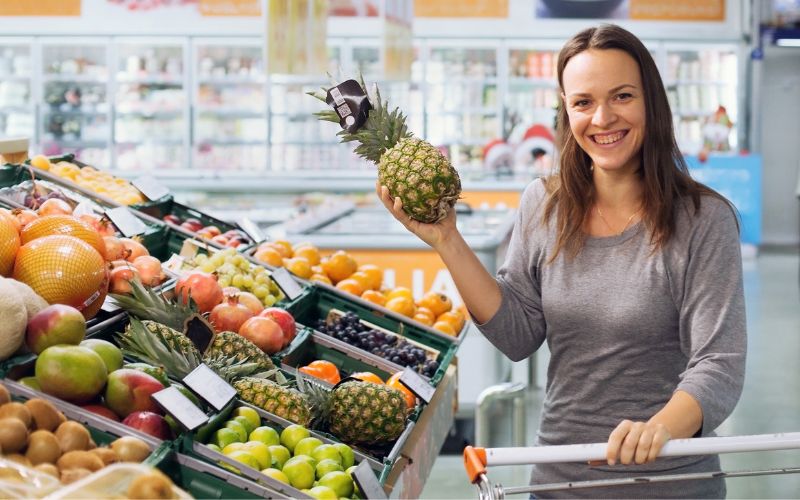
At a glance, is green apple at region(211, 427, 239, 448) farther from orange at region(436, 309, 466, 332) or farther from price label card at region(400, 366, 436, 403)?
orange at region(436, 309, 466, 332)

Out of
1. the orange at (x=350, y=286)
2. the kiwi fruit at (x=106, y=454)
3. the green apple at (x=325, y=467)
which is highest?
the kiwi fruit at (x=106, y=454)

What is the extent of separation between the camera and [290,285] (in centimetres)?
368

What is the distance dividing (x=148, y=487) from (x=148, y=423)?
0.80 metres

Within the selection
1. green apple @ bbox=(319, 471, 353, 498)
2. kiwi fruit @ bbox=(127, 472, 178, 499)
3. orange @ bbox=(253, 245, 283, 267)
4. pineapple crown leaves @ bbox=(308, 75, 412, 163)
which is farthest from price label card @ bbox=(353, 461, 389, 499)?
orange @ bbox=(253, 245, 283, 267)

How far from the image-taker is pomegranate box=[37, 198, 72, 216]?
3.36 metres

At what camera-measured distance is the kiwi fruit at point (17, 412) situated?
5.81 ft

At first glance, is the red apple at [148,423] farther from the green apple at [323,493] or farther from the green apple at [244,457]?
the green apple at [323,493]

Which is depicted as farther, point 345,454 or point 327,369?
point 327,369

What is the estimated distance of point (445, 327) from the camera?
413 centimetres

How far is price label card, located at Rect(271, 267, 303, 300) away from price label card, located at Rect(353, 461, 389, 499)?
4.77 feet

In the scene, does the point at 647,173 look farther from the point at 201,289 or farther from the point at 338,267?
the point at 338,267

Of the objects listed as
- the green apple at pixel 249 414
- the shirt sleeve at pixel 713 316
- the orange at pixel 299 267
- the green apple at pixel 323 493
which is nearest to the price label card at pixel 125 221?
the orange at pixel 299 267

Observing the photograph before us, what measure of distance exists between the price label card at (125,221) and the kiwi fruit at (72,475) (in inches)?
78.6

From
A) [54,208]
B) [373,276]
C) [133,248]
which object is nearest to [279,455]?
[133,248]
